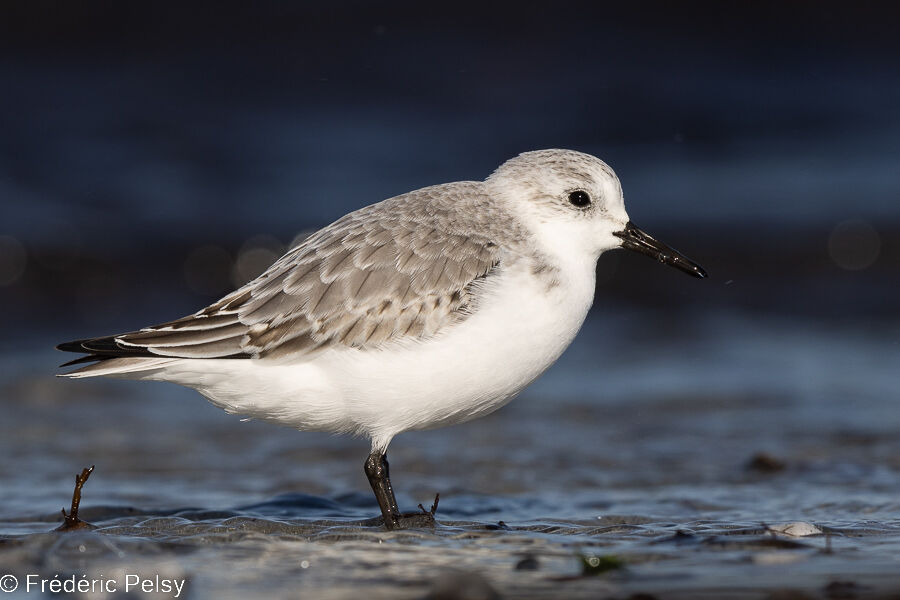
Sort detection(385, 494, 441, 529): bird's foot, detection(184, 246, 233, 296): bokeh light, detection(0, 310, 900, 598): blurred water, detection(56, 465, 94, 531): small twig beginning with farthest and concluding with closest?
detection(184, 246, 233, 296): bokeh light, detection(385, 494, 441, 529): bird's foot, detection(56, 465, 94, 531): small twig, detection(0, 310, 900, 598): blurred water

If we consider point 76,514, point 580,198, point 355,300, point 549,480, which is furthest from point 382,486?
point 580,198

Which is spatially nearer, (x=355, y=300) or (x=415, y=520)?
(x=355, y=300)

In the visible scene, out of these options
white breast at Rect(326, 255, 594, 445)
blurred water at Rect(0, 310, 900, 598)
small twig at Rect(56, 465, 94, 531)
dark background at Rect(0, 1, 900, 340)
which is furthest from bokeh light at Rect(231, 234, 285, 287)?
white breast at Rect(326, 255, 594, 445)

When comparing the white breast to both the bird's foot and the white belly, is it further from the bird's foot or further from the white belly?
the bird's foot

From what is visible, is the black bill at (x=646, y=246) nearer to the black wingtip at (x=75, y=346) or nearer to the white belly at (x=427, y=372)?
the white belly at (x=427, y=372)

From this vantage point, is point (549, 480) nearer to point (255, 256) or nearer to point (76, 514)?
point (76, 514)

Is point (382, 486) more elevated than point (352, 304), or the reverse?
point (352, 304)

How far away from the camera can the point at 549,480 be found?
251 inches

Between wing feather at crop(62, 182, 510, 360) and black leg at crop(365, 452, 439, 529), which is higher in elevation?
wing feather at crop(62, 182, 510, 360)

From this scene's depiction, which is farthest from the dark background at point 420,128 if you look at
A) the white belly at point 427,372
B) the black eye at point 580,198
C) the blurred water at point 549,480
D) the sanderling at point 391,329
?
the white belly at point 427,372

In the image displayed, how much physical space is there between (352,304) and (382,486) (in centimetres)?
91

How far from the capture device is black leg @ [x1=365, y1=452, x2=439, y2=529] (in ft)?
16.9

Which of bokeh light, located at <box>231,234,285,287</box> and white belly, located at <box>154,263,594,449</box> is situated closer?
white belly, located at <box>154,263,594,449</box>

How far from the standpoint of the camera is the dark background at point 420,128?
11781 millimetres
